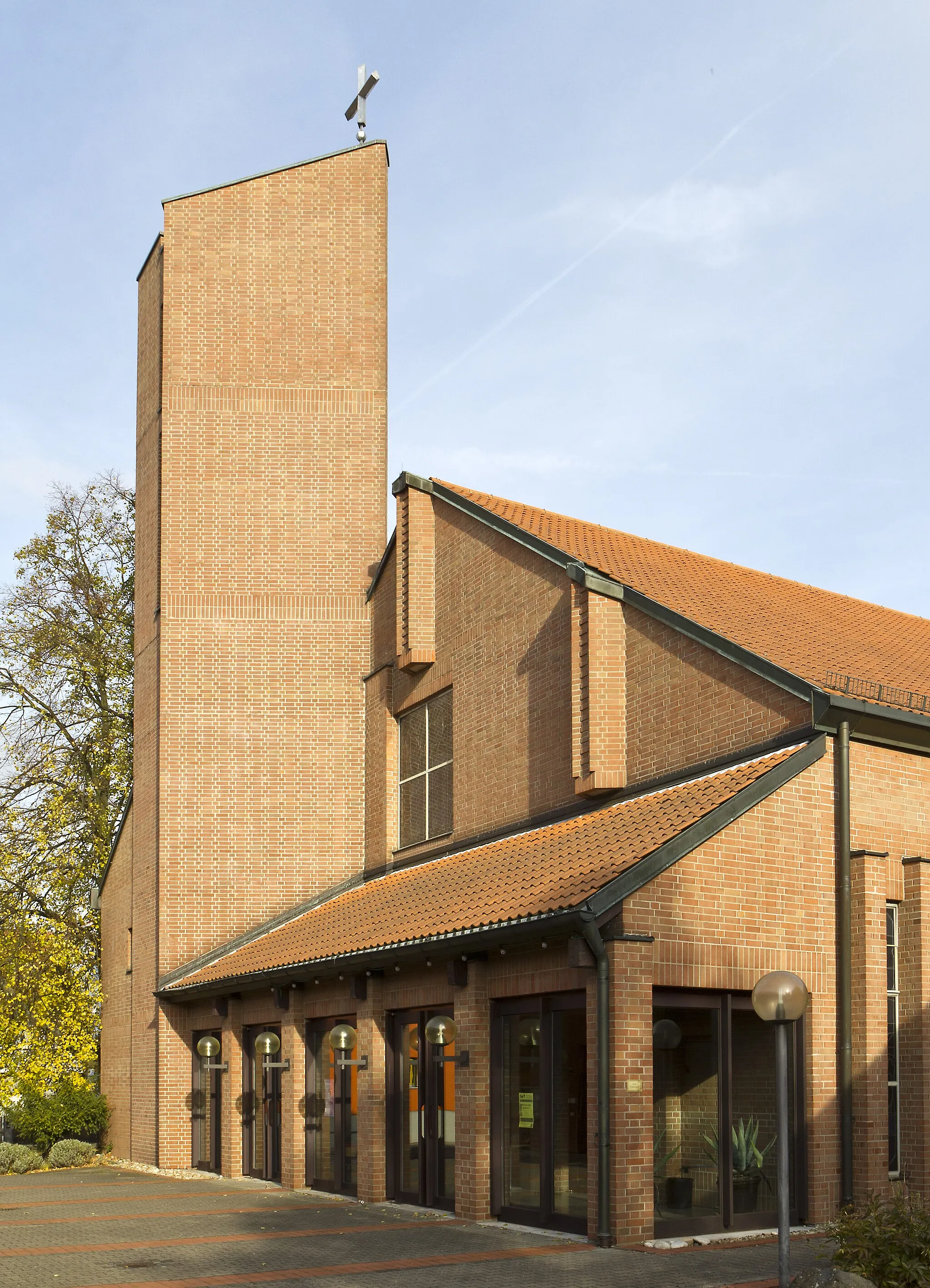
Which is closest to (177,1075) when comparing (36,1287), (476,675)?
(476,675)

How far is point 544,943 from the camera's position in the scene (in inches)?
598

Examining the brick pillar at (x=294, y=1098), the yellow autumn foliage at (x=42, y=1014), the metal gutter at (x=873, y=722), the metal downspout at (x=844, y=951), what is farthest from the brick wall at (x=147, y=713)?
the metal gutter at (x=873, y=722)

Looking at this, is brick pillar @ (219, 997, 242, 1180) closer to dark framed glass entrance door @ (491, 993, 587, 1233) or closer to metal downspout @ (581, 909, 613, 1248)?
dark framed glass entrance door @ (491, 993, 587, 1233)

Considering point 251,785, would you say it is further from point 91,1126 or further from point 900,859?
point 900,859

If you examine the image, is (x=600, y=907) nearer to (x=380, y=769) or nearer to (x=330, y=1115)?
(x=330, y=1115)

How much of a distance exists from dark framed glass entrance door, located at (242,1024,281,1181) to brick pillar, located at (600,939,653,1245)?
30.6 feet

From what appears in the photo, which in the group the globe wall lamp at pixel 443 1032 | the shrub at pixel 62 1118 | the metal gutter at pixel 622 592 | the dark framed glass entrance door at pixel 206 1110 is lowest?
the shrub at pixel 62 1118

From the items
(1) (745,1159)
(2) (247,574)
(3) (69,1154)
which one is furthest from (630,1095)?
(3) (69,1154)

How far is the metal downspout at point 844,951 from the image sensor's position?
15.2m

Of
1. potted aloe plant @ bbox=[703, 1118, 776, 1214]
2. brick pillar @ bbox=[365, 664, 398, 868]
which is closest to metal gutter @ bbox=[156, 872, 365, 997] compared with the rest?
brick pillar @ bbox=[365, 664, 398, 868]

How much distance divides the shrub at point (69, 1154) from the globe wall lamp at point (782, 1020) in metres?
19.9

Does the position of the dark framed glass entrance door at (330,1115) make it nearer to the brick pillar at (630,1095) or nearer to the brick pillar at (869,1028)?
the brick pillar at (630,1095)

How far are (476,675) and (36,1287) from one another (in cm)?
1123

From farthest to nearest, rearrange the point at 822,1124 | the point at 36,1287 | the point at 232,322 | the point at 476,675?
the point at 232,322 < the point at 476,675 < the point at 822,1124 < the point at 36,1287
